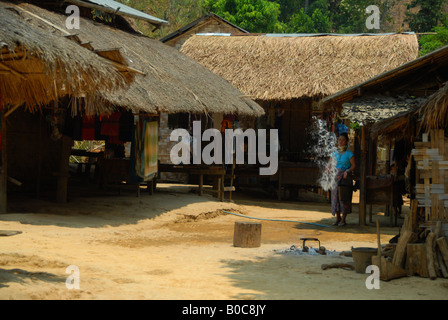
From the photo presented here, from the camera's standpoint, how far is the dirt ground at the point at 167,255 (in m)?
6.28

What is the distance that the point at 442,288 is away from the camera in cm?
664

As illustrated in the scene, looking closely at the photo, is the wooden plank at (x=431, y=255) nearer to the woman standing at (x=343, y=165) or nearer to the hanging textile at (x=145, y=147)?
the woman standing at (x=343, y=165)

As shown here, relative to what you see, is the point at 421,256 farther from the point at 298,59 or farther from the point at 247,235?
the point at 298,59

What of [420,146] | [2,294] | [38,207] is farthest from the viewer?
[38,207]

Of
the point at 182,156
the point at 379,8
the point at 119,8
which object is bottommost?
the point at 182,156

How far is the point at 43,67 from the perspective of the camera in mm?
6633

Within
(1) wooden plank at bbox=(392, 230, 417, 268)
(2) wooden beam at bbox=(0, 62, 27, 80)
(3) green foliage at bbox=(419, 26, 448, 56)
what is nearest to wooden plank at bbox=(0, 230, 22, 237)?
(2) wooden beam at bbox=(0, 62, 27, 80)

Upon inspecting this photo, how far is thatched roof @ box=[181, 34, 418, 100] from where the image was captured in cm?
1608

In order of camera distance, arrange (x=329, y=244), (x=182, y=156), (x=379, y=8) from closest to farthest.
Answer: (x=329, y=244)
(x=182, y=156)
(x=379, y=8)

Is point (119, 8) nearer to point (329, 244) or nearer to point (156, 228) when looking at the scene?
point (156, 228)

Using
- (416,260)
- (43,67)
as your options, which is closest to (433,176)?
(416,260)

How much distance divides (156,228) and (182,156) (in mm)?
6860
